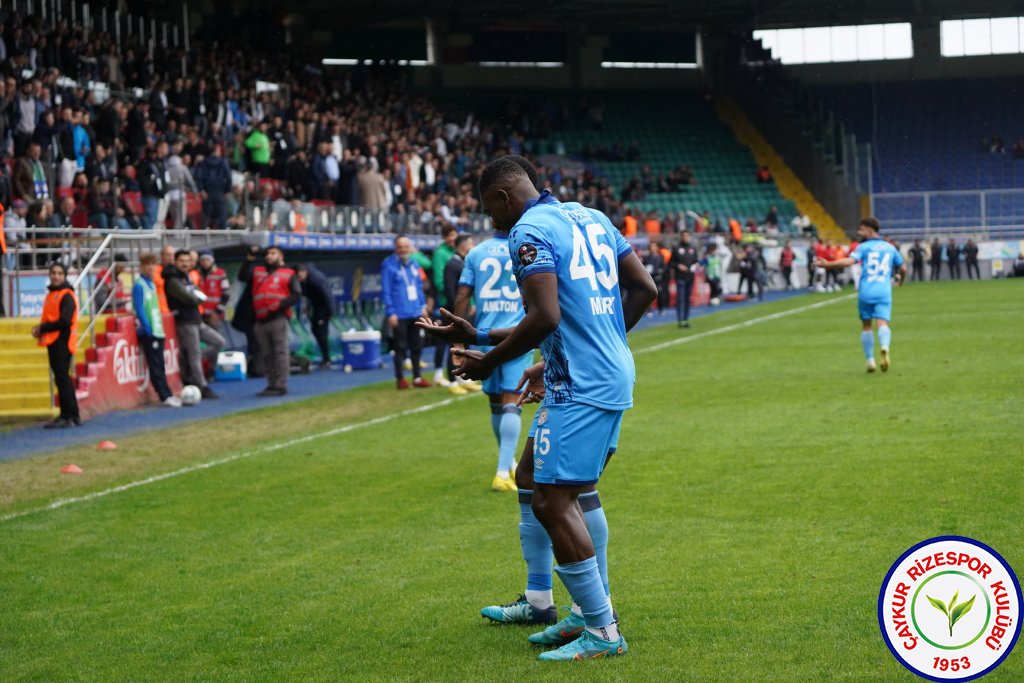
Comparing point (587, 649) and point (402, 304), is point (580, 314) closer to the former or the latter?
point (587, 649)

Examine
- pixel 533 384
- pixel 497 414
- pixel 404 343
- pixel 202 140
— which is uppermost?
pixel 202 140

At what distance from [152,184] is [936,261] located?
3863cm

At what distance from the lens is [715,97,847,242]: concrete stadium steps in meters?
55.6

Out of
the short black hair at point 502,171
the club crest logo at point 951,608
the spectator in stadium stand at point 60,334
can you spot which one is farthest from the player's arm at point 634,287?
the spectator in stadium stand at point 60,334

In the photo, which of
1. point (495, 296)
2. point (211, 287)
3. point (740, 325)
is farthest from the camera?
point (740, 325)

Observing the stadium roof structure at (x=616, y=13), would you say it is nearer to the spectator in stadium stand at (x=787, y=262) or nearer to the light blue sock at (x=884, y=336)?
the spectator in stadium stand at (x=787, y=262)

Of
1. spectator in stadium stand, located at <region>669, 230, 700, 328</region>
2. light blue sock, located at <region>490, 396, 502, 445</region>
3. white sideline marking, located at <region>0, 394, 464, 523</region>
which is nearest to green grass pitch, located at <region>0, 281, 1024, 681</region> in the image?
white sideline marking, located at <region>0, 394, 464, 523</region>

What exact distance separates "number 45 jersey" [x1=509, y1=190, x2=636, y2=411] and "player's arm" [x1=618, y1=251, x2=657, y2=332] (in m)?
0.29

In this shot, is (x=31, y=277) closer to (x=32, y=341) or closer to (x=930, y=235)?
(x=32, y=341)

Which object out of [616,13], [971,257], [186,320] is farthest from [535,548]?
[971,257]

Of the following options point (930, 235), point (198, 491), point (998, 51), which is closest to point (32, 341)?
point (198, 491)

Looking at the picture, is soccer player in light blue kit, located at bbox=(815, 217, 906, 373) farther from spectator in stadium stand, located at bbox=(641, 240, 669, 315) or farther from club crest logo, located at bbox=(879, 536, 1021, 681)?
spectator in stadium stand, located at bbox=(641, 240, 669, 315)

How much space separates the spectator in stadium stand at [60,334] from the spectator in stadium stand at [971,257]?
4397 cm

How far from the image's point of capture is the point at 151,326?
18.6 meters
